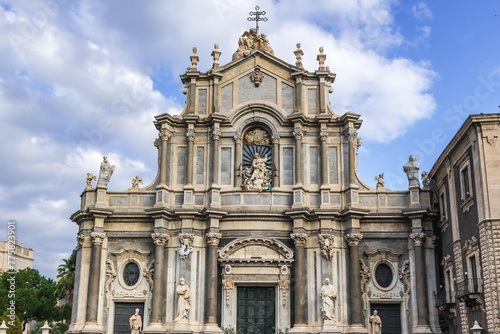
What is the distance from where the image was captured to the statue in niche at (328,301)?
27188 millimetres

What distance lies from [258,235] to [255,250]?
0.71 m

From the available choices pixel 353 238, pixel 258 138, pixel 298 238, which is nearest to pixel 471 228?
pixel 353 238

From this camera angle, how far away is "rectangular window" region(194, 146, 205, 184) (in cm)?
2997

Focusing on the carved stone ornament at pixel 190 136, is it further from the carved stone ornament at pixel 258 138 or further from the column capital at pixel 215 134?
the carved stone ornament at pixel 258 138

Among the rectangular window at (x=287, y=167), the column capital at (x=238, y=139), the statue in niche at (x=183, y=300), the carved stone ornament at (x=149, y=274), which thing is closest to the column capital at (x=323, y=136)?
the rectangular window at (x=287, y=167)

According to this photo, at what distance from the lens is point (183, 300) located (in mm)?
27578

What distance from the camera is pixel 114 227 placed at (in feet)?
96.8

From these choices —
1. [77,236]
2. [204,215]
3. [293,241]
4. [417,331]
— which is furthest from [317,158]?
[77,236]

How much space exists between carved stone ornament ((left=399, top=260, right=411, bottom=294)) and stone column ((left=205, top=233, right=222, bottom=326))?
336 inches

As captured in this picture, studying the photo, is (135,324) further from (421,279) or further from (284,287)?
(421,279)

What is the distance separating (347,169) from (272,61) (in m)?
6.71

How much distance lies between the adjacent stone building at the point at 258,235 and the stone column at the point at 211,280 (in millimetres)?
63

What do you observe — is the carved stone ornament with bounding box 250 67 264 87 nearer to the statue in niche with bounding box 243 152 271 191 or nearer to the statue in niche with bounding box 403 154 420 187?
the statue in niche with bounding box 243 152 271 191

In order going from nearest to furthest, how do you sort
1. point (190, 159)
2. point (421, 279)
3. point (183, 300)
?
point (183, 300)
point (421, 279)
point (190, 159)
